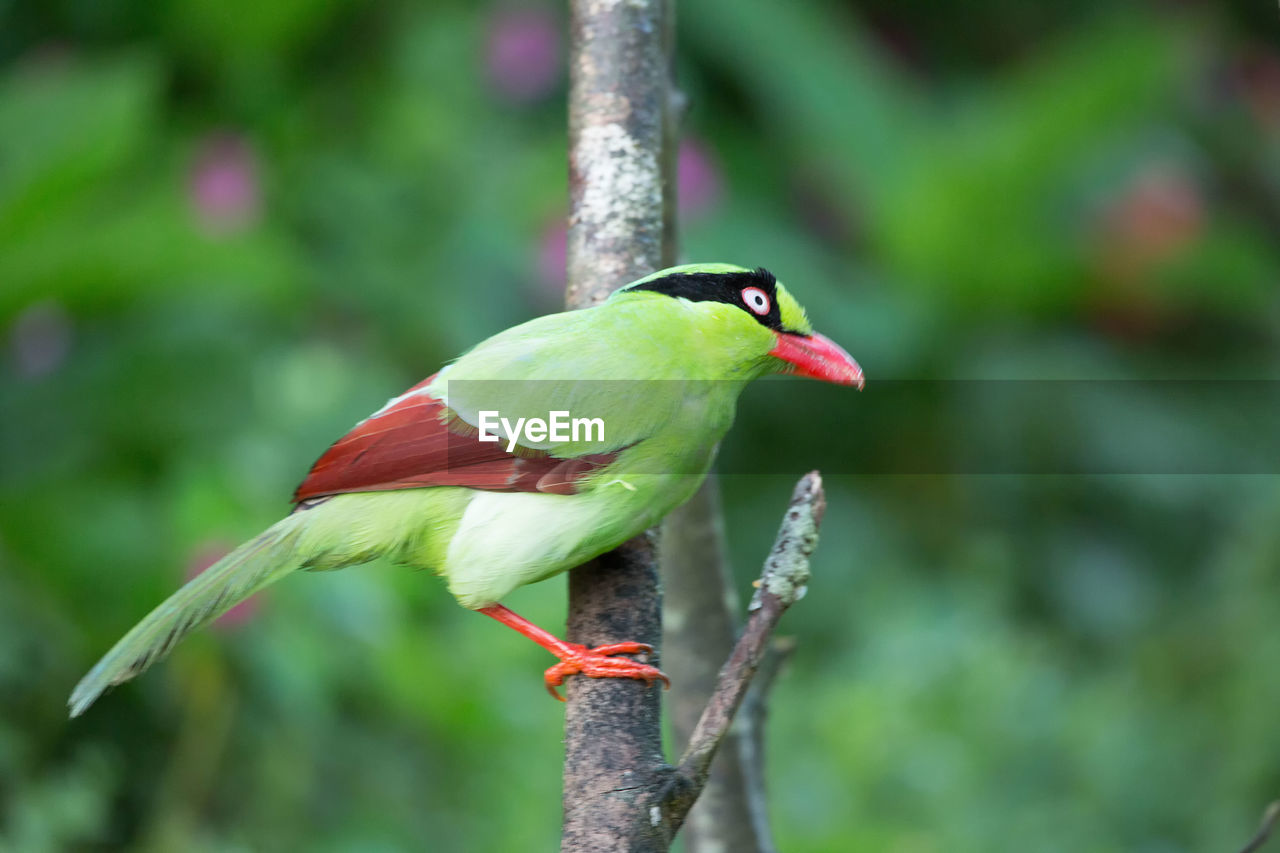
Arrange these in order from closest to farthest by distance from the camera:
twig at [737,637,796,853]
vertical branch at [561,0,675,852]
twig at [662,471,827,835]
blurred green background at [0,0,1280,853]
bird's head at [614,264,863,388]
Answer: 1. twig at [662,471,827,835]
2. vertical branch at [561,0,675,852]
3. bird's head at [614,264,863,388]
4. twig at [737,637,796,853]
5. blurred green background at [0,0,1280,853]

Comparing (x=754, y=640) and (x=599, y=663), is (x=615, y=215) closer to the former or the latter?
(x=599, y=663)

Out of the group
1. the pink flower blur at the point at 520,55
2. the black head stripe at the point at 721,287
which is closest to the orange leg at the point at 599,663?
the black head stripe at the point at 721,287

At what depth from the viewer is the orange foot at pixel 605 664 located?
6.16ft

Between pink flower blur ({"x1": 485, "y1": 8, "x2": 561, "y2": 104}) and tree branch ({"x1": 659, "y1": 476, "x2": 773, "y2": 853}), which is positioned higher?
pink flower blur ({"x1": 485, "y1": 8, "x2": 561, "y2": 104})

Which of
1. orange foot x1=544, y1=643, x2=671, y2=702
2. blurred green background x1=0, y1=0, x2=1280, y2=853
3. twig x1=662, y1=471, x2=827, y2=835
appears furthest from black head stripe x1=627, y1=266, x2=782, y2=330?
blurred green background x1=0, y1=0, x2=1280, y2=853

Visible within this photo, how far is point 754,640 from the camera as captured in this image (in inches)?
63.5

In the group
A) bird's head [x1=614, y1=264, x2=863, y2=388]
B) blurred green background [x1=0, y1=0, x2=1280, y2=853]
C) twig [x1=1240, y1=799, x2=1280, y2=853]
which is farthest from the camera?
blurred green background [x1=0, y1=0, x2=1280, y2=853]

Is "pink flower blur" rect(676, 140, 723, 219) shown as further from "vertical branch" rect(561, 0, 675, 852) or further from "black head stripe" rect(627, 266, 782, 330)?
"black head stripe" rect(627, 266, 782, 330)

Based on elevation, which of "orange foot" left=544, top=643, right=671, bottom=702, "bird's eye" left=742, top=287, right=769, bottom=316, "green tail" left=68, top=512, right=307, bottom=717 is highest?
"bird's eye" left=742, top=287, right=769, bottom=316

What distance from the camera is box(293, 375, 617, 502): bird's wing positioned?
6.19 ft

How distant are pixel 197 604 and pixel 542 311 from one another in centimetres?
314

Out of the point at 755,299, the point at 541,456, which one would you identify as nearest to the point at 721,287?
the point at 755,299

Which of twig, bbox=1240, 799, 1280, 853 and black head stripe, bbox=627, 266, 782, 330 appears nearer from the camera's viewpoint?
twig, bbox=1240, 799, 1280, 853

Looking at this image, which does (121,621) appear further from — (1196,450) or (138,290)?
(1196,450)
